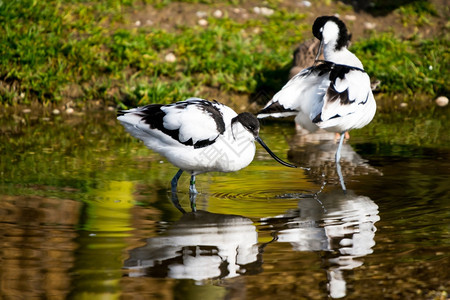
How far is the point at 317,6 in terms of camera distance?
10969 mm

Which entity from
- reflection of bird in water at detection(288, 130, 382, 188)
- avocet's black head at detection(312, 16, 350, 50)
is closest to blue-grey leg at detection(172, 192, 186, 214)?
reflection of bird in water at detection(288, 130, 382, 188)

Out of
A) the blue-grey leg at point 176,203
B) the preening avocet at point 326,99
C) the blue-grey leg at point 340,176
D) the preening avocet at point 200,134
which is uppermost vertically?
the preening avocet at point 326,99

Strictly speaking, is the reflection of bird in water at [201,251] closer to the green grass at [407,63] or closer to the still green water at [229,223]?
the still green water at [229,223]

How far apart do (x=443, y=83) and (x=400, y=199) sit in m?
4.23

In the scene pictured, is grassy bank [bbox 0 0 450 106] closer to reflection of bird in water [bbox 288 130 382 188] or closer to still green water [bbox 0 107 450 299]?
still green water [bbox 0 107 450 299]

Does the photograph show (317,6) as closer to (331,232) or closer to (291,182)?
(291,182)

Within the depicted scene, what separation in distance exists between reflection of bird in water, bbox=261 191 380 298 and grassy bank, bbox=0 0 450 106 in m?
3.58

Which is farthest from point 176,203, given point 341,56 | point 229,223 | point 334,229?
point 341,56

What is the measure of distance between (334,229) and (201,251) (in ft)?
2.88

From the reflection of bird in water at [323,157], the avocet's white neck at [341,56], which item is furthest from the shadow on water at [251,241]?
the avocet's white neck at [341,56]

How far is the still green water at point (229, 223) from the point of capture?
3.81 m

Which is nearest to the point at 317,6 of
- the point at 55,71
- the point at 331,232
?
the point at 55,71

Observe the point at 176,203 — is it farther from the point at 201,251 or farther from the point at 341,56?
the point at 341,56

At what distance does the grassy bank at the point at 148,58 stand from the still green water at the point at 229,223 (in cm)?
140
